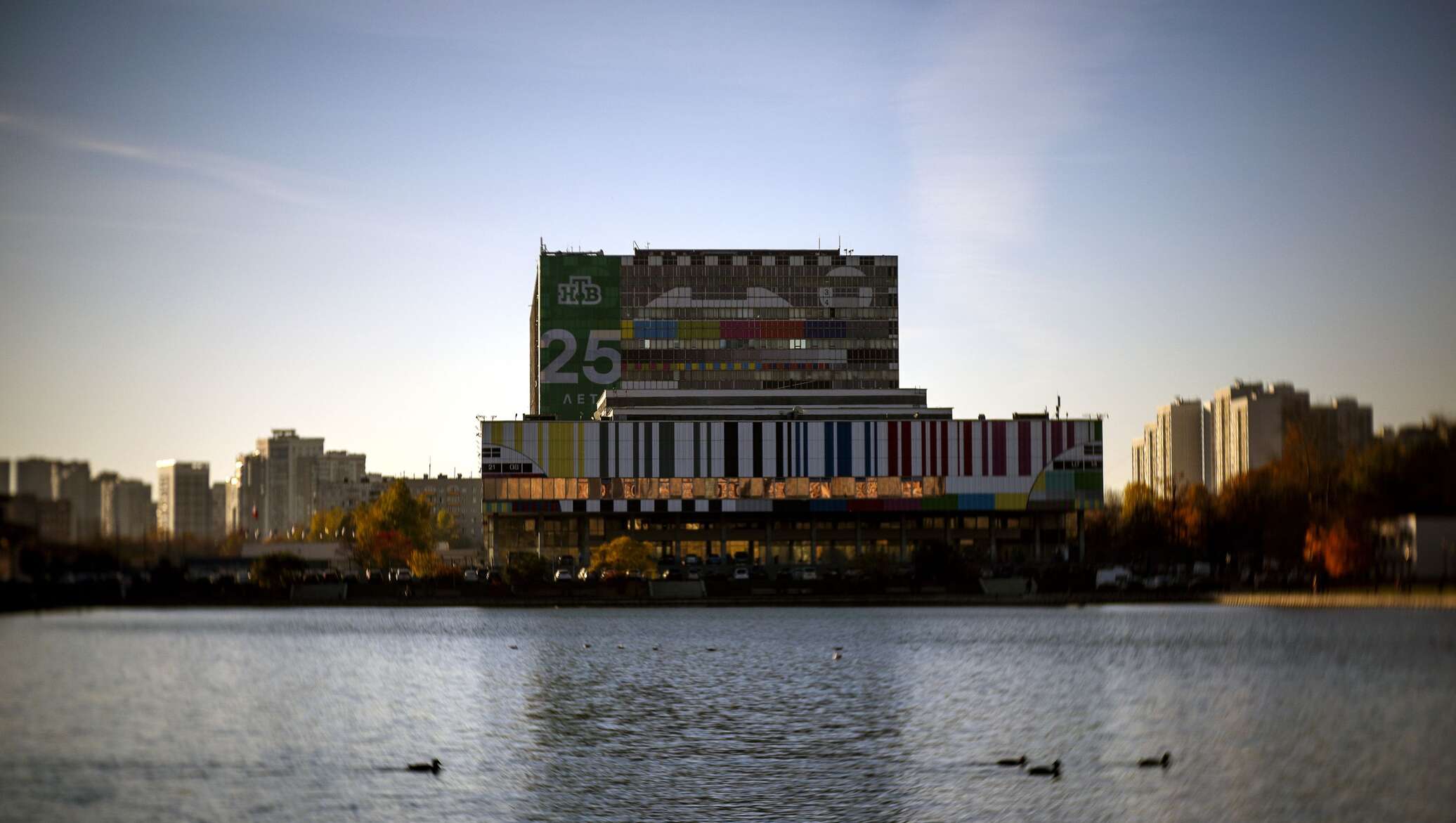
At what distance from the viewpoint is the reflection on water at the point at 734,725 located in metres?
43.6

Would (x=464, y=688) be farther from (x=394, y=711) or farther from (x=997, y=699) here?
(x=997, y=699)

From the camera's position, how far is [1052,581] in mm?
164750

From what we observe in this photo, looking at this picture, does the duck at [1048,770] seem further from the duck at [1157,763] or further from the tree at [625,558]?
the tree at [625,558]

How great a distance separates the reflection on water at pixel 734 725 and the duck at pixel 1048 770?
443 mm

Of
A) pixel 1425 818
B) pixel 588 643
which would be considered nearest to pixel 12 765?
pixel 1425 818

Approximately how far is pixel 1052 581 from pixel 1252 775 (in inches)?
4687

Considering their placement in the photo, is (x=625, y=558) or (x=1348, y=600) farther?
(x=625, y=558)

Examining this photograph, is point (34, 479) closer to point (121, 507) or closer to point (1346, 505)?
point (121, 507)

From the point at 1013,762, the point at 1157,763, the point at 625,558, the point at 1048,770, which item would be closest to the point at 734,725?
the point at 1013,762

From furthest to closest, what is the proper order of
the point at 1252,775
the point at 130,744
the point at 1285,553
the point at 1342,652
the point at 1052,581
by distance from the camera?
the point at 1285,553
the point at 1052,581
the point at 1342,652
the point at 130,744
the point at 1252,775

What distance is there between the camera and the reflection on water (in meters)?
43.6

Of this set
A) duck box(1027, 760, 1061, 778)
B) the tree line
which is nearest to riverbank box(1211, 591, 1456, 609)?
the tree line

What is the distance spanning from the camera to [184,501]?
433 feet

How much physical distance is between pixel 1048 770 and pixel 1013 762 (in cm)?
220
